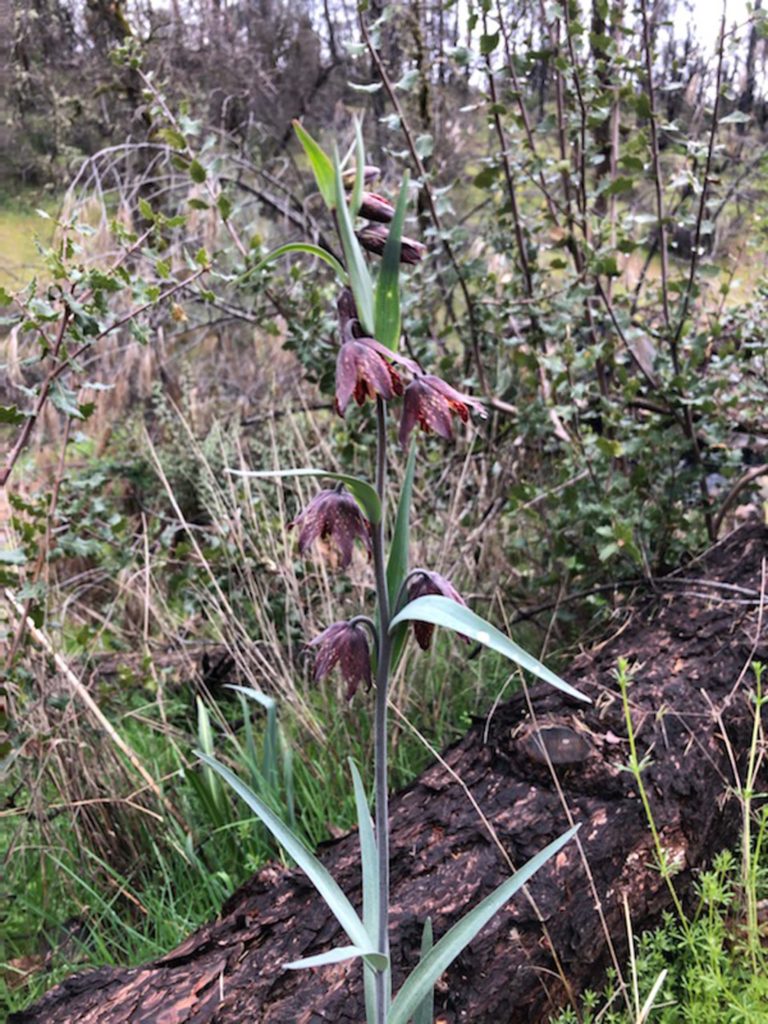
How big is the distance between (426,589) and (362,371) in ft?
0.89

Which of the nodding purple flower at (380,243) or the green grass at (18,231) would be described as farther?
the green grass at (18,231)

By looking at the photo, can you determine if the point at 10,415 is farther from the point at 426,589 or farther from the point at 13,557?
the point at 426,589

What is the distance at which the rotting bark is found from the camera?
124 cm

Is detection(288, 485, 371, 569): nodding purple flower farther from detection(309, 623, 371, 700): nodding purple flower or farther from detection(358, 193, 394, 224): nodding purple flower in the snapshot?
detection(358, 193, 394, 224): nodding purple flower

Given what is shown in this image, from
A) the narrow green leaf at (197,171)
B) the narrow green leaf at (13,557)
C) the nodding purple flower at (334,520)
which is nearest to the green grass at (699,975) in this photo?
the nodding purple flower at (334,520)

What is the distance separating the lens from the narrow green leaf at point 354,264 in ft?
2.77

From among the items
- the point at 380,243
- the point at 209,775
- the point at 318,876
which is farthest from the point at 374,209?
the point at 209,775

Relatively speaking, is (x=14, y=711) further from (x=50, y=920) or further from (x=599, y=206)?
(x=599, y=206)

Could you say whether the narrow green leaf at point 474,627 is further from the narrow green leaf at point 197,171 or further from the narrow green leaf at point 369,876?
the narrow green leaf at point 197,171

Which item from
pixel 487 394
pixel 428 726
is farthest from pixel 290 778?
pixel 487 394

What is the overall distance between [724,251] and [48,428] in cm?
383

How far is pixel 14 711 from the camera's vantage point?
1.81 metres

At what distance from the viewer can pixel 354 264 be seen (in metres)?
0.87

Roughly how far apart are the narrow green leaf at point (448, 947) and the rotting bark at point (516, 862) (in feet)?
0.76
